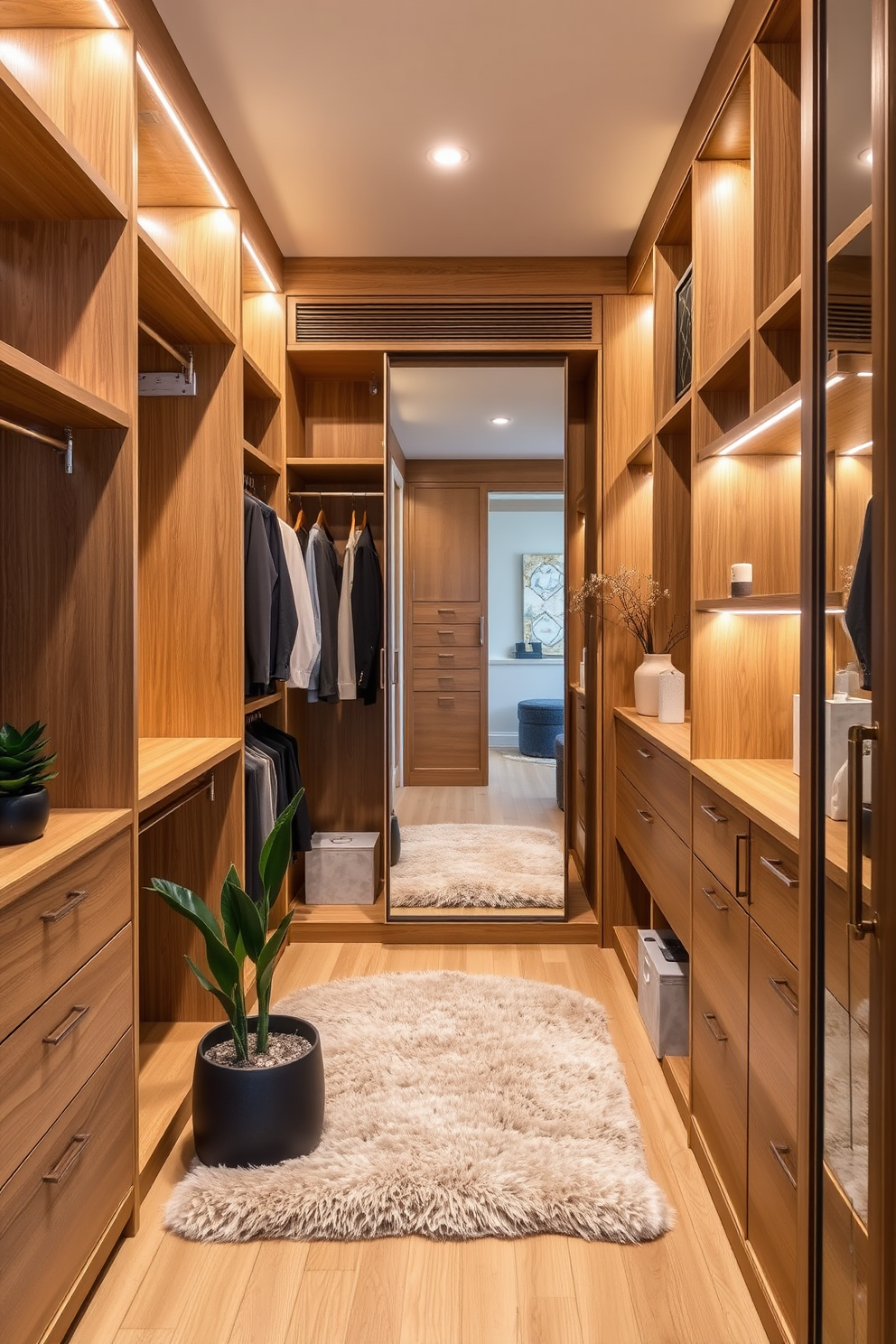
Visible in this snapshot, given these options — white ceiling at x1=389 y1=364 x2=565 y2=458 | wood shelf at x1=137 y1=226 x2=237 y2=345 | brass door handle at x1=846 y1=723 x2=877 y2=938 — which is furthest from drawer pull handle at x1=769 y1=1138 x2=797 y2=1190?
white ceiling at x1=389 y1=364 x2=565 y2=458

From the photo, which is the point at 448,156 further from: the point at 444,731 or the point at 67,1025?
the point at 67,1025

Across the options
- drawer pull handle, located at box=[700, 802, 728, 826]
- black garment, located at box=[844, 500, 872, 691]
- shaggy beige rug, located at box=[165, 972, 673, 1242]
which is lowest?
→ shaggy beige rug, located at box=[165, 972, 673, 1242]

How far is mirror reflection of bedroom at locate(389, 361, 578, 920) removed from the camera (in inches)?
144

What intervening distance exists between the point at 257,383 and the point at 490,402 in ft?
3.05

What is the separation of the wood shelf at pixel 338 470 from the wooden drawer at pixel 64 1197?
2.47m

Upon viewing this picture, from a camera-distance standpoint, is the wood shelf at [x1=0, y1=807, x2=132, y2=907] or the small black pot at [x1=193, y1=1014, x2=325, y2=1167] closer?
the wood shelf at [x1=0, y1=807, x2=132, y2=907]

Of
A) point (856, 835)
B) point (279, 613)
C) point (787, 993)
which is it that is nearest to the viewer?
point (856, 835)

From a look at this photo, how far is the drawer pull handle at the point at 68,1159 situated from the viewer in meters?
1.51

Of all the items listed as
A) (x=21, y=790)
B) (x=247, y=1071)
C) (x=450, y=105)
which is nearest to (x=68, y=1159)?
(x=247, y=1071)

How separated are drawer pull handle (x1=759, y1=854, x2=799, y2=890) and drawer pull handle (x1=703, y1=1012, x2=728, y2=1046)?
1.72 ft

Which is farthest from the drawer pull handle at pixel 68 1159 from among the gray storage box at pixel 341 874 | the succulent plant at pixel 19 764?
the gray storage box at pixel 341 874

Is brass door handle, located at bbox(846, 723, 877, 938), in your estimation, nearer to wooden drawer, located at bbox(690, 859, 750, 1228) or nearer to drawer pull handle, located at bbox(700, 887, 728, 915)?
wooden drawer, located at bbox(690, 859, 750, 1228)

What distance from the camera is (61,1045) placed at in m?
1.56

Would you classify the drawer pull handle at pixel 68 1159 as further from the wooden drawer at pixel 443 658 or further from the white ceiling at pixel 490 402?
the white ceiling at pixel 490 402
